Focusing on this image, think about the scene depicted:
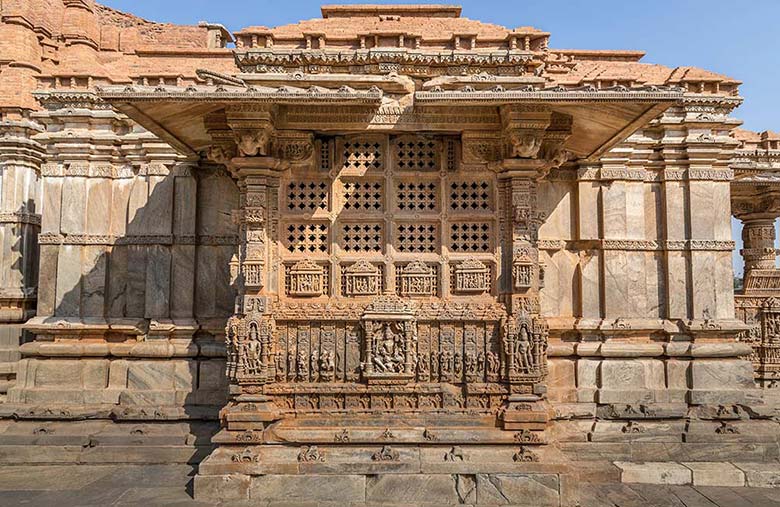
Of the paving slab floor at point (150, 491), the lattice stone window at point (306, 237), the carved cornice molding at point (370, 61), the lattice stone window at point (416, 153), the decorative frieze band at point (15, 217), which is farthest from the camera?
the decorative frieze band at point (15, 217)

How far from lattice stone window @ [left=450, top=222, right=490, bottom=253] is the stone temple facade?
0.03 metres

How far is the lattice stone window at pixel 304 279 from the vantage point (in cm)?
644

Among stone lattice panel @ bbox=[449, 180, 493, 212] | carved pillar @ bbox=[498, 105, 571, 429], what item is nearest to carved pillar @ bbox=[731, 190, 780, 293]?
carved pillar @ bbox=[498, 105, 571, 429]

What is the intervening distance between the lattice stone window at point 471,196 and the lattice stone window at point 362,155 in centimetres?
104

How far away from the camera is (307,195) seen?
21.7 ft

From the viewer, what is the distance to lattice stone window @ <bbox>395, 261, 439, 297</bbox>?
255 inches

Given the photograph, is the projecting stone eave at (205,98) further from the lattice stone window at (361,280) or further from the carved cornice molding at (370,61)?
the lattice stone window at (361,280)

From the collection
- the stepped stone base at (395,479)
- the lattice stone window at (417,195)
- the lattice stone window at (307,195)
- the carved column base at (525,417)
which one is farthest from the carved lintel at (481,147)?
the stepped stone base at (395,479)

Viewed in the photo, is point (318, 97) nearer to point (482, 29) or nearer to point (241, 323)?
point (241, 323)

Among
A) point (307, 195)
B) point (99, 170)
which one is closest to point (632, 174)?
point (307, 195)

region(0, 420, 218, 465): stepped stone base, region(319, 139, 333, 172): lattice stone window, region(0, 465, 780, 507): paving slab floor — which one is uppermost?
region(319, 139, 333, 172): lattice stone window

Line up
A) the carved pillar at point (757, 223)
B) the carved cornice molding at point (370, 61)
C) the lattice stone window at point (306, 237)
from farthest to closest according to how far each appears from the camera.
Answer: the carved pillar at point (757, 223)
the carved cornice molding at point (370, 61)
the lattice stone window at point (306, 237)

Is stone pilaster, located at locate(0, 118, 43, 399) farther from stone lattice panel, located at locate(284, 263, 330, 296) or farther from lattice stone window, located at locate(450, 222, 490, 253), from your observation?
lattice stone window, located at locate(450, 222, 490, 253)

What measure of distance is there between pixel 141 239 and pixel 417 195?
4.87 meters
